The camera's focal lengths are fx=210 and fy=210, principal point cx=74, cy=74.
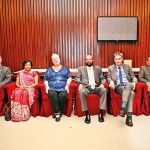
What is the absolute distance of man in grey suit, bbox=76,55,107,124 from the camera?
11.8 feet

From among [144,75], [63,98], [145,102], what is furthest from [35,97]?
[144,75]

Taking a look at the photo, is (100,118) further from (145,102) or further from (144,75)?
(144,75)

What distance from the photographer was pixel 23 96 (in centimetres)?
367

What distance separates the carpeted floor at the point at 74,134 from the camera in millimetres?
2689

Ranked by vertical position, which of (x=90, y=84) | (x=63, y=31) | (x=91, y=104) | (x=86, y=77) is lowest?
(x=91, y=104)

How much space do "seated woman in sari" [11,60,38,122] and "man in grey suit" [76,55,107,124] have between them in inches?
34.6

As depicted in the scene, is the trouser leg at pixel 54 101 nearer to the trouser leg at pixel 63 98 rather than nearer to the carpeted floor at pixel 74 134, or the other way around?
the trouser leg at pixel 63 98

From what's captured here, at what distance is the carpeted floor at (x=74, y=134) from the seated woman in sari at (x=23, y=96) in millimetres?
156

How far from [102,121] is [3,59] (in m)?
2.63

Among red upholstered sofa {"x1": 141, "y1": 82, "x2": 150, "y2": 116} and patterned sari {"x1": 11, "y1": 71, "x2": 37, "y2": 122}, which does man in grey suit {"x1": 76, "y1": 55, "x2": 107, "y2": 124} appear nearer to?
red upholstered sofa {"x1": 141, "y1": 82, "x2": 150, "y2": 116}

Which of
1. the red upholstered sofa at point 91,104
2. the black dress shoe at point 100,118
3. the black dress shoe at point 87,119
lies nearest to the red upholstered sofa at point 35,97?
the red upholstered sofa at point 91,104

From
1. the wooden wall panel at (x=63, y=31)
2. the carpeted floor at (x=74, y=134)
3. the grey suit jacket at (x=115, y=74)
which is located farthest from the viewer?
the wooden wall panel at (x=63, y=31)

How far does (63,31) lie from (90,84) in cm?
Result: 144

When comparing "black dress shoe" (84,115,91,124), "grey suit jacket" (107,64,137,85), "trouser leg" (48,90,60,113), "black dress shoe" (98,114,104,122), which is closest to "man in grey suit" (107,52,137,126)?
"grey suit jacket" (107,64,137,85)
